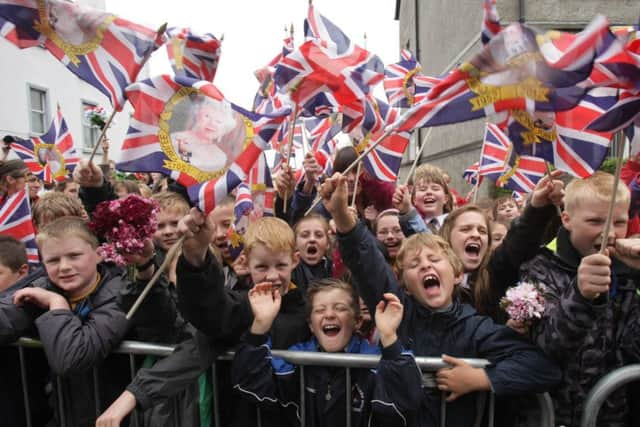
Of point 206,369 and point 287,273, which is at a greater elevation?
point 287,273

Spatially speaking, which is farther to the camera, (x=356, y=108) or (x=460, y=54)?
(x=460, y=54)

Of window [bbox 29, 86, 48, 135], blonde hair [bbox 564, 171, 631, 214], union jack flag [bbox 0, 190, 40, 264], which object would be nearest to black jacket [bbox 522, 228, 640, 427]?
blonde hair [bbox 564, 171, 631, 214]

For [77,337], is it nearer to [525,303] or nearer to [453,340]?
[453,340]

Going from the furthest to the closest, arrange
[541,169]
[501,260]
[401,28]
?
[401,28]
[541,169]
[501,260]

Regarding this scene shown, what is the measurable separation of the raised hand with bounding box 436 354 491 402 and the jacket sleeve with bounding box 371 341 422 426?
0.13 meters

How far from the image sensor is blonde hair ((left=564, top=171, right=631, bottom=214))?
2.45 m

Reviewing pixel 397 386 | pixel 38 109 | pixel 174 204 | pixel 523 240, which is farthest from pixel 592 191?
pixel 38 109

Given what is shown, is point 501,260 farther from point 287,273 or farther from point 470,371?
point 287,273

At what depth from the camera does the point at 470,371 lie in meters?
2.23

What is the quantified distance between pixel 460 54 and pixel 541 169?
48.4 feet

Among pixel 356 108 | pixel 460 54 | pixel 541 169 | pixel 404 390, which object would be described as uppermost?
pixel 460 54

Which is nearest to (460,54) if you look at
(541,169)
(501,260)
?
(541,169)

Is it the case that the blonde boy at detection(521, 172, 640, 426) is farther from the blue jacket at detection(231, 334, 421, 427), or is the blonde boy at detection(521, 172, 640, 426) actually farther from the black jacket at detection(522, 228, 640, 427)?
the blue jacket at detection(231, 334, 421, 427)

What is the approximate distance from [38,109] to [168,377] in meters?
22.0
